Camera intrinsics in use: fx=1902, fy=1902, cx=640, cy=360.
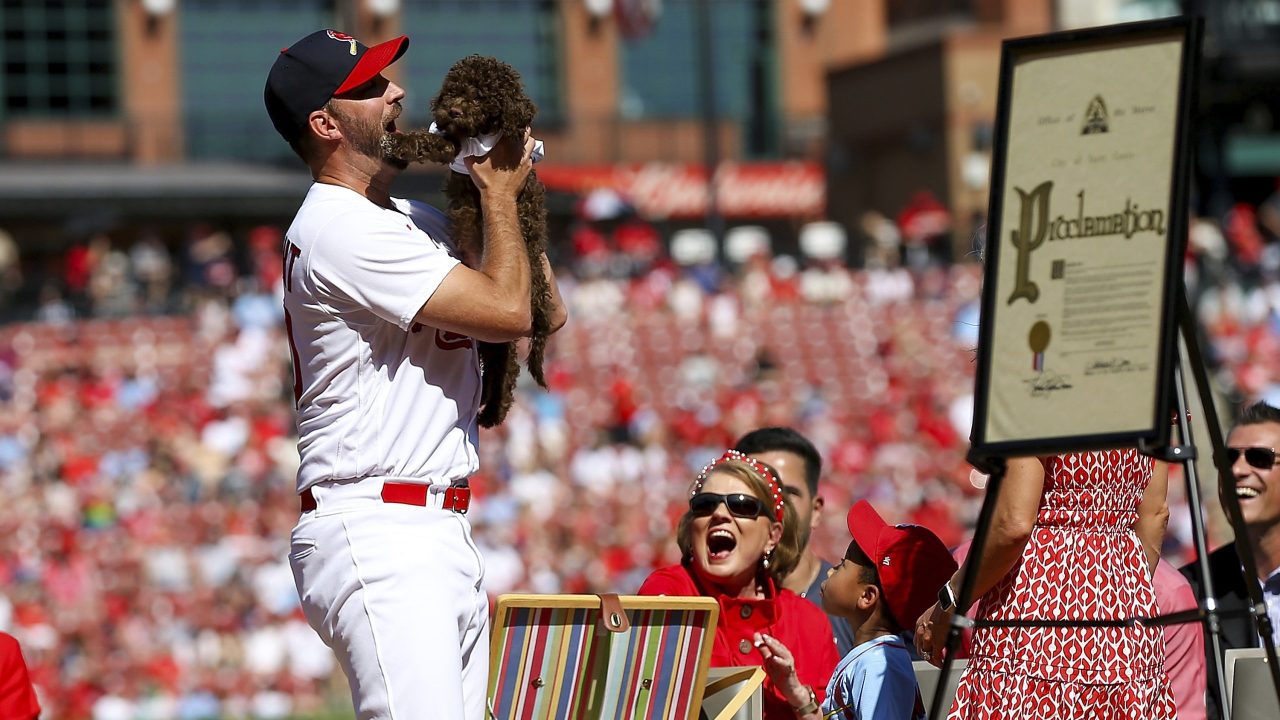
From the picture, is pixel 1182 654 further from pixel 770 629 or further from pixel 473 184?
pixel 473 184

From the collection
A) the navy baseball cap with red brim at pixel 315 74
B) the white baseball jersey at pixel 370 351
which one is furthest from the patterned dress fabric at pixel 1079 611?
the navy baseball cap with red brim at pixel 315 74

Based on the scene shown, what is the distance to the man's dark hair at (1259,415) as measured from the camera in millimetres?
5781

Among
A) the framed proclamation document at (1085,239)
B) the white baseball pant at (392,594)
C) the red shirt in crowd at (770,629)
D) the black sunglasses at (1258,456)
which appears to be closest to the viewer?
the white baseball pant at (392,594)

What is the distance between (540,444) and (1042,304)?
14.8m

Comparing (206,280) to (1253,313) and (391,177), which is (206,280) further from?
(391,177)

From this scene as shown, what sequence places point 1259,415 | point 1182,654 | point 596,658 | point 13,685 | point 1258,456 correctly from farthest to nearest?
point 1259,415
point 1258,456
point 13,685
point 1182,654
point 596,658

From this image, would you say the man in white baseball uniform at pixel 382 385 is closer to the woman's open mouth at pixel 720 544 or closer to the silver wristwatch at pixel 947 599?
the silver wristwatch at pixel 947 599

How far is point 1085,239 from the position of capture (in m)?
3.85

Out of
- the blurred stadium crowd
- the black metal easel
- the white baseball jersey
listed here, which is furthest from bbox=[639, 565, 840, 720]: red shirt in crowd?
the blurred stadium crowd

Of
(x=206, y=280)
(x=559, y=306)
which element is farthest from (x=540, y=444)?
(x=559, y=306)

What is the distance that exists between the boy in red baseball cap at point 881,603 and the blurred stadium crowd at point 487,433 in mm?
10096

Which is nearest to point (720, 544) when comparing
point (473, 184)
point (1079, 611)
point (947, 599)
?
point (947, 599)

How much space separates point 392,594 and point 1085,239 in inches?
61.3

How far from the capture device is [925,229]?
2755 cm
